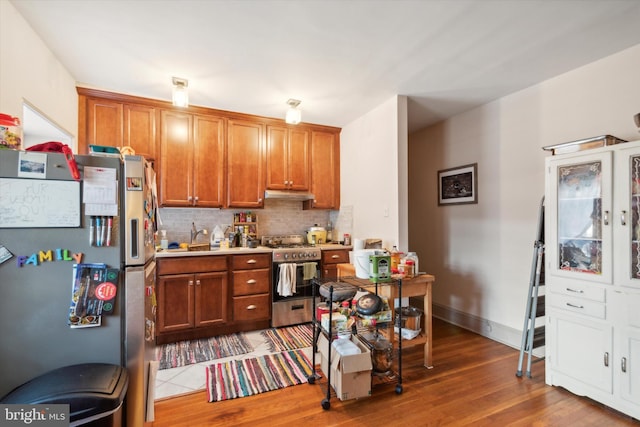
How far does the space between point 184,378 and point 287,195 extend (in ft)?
7.16

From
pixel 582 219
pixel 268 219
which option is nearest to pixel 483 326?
pixel 582 219

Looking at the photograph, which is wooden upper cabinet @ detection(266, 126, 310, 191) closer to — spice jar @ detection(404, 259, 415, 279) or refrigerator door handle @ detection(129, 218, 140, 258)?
spice jar @ detection(404, 259, 415, 279)

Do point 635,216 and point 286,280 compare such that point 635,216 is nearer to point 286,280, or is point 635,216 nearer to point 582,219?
point 582,219

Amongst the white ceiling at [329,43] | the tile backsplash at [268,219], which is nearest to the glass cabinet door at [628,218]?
the white ceiling at [329,43]

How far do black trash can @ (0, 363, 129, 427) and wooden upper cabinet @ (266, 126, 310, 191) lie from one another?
271cm

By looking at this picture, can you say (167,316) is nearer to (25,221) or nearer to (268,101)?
(25,221)

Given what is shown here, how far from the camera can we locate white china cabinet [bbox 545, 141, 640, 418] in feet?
5.91

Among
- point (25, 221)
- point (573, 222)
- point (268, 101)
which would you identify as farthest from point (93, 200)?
point (573, 222)

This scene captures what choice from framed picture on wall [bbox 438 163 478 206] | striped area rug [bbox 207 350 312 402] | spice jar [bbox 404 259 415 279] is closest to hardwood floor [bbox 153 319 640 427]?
striped area rug [bbox 207 350 312 402]

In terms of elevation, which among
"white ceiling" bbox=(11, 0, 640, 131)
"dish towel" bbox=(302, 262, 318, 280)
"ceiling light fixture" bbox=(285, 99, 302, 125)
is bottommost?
"dish towel" bbox=(302, 262, 318, 280)

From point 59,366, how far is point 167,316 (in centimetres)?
170

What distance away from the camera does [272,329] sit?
3.31m

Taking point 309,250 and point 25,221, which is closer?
point 25,221

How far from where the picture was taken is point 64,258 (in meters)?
1.27
